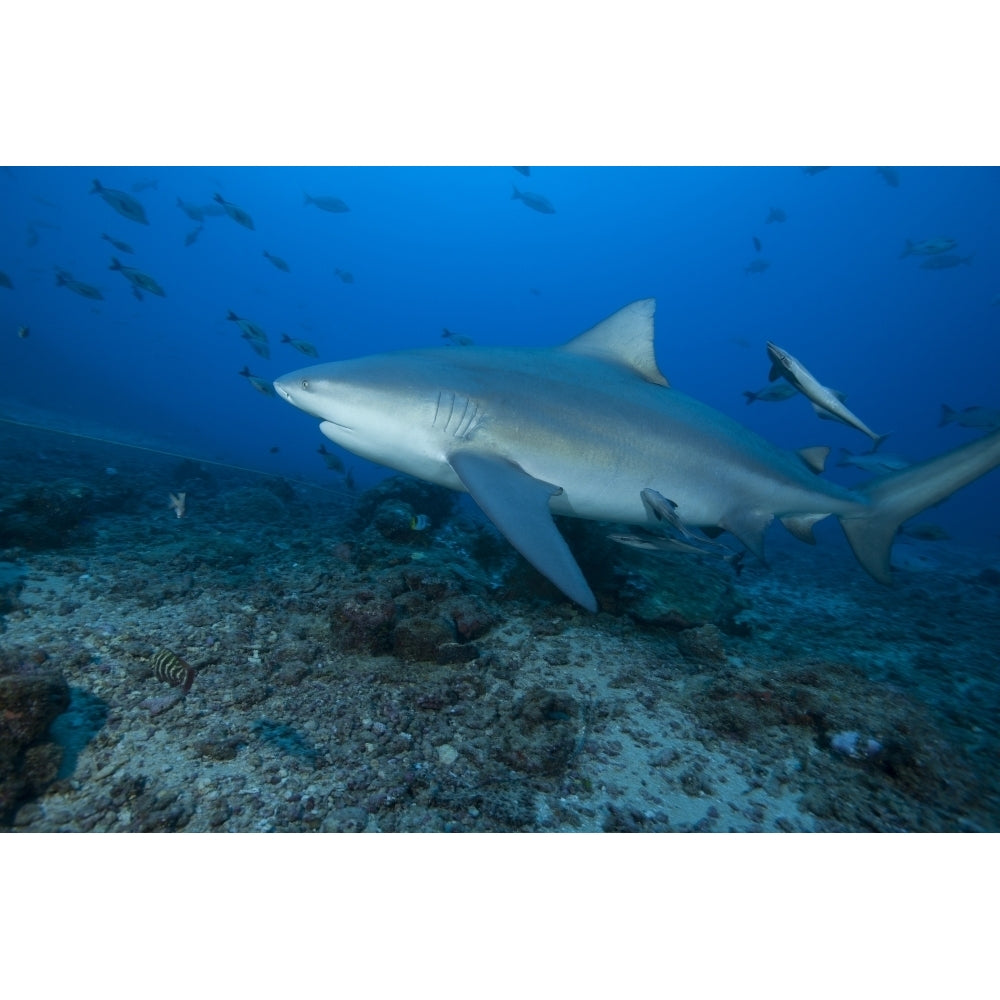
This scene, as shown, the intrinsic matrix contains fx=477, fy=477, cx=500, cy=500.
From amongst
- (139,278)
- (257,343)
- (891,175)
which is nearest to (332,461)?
(257,343)

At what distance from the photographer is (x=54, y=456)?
11078mm

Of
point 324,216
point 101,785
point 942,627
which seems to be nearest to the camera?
point 101,785

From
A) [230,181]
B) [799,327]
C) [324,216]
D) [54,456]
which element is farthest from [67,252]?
[799,327]

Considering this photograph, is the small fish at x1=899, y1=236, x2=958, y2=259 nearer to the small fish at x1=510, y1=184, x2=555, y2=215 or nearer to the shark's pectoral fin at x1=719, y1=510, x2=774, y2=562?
the small fish at x1=510, y1=184, x2=555, y2=215

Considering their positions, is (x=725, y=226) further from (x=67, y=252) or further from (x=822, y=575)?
(x=67, y=252)

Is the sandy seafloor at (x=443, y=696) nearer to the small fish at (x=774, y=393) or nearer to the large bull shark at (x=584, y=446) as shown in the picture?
the large bull shark at (x=584, y=446)

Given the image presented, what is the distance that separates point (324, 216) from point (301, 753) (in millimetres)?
160359

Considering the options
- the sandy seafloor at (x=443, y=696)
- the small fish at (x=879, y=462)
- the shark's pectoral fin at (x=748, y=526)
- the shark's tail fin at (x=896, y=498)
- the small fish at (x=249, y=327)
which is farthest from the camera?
the small fish at (x=249, y=327)

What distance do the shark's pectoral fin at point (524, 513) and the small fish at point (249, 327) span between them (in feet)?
26.6

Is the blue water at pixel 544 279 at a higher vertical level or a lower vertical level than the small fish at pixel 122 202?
higher

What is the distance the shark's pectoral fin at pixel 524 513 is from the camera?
8.83ft

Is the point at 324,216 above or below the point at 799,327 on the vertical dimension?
above

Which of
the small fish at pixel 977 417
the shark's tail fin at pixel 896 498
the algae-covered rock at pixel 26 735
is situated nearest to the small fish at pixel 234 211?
the algae-covered rock at pixel 26 735

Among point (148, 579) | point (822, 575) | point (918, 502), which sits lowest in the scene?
point (822, 575)
